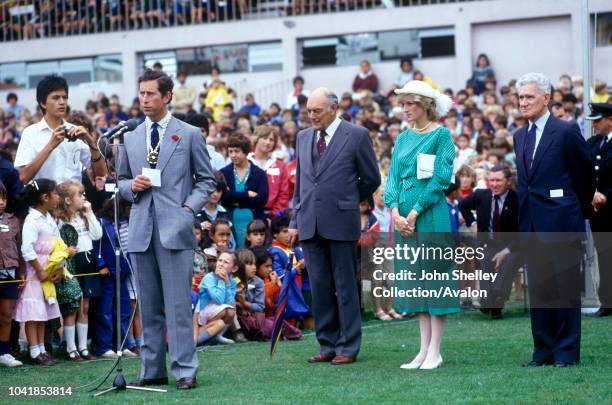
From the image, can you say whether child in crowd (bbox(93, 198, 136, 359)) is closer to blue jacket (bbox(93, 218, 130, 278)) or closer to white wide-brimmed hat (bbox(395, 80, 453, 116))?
blue jacket (bbox(93, 218, 130, 278))

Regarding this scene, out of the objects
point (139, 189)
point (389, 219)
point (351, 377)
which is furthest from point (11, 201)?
point (389, 219)

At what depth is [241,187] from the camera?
13750 mm

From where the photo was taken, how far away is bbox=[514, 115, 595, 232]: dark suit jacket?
30.8 feet

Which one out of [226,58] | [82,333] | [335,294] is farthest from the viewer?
[226,58]

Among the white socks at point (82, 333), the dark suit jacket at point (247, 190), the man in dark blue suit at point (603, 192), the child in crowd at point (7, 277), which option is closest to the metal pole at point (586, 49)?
the man in dark blue suit at point (603, 192)

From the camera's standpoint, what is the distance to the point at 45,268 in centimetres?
1081

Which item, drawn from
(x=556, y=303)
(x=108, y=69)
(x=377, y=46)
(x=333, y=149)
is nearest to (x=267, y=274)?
(x=333, y=149)

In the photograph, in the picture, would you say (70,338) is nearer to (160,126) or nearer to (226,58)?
(160,126)

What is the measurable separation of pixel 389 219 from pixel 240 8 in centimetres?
1754

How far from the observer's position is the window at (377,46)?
2958 cm

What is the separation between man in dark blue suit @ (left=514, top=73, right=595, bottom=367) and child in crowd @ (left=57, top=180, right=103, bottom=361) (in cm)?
409

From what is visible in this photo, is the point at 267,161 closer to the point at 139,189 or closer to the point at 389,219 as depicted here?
the point at 389,219

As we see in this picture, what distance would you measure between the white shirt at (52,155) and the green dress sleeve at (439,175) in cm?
354

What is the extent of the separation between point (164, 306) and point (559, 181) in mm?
3191
